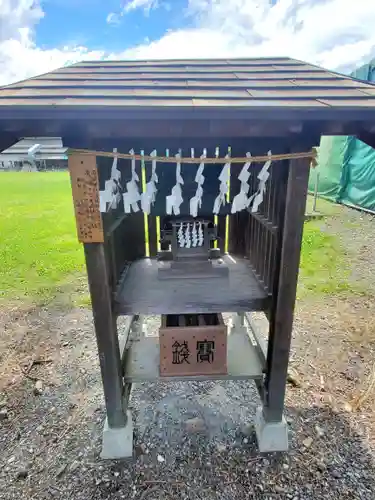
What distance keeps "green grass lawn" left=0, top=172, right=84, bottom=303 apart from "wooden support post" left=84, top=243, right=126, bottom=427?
319 cm

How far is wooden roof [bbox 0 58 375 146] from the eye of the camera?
1738 millimetres

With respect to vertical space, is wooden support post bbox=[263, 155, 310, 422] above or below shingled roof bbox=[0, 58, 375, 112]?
below

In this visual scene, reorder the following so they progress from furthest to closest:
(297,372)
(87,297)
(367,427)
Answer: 1. (87,297)
2. (297,372)
3. (367,427)

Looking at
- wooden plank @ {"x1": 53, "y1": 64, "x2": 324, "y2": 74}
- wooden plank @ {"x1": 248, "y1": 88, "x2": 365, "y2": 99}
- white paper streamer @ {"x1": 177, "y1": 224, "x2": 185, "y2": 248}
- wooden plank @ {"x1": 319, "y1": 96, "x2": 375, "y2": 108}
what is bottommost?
A: white paper streamer @ {"x1": 177, "y1": 224, "x2": 185, "y2": 248}

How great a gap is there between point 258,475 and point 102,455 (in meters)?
1.25

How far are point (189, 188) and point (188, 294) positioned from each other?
2.98 ft

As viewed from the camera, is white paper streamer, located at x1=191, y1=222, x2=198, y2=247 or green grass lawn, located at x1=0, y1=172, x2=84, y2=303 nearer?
white paper streamer, located at x1=191, y1=222, x2=198, y2=247

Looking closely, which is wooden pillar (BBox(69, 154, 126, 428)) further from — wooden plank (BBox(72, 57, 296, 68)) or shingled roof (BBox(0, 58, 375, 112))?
wooden plank (BBox(72, 57, 296, 68))

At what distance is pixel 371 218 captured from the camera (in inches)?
391

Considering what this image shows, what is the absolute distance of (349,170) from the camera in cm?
1113

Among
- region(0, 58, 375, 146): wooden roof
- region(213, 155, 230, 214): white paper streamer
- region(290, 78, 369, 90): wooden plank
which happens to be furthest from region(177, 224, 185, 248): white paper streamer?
region(290, 78, 369, 90): wooden plank

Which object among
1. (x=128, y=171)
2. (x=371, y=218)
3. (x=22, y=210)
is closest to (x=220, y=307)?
(x=128, y=171)

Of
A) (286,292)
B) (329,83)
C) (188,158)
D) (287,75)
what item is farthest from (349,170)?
(188,158)

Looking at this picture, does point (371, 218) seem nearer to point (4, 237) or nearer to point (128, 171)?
point (128, 171)
